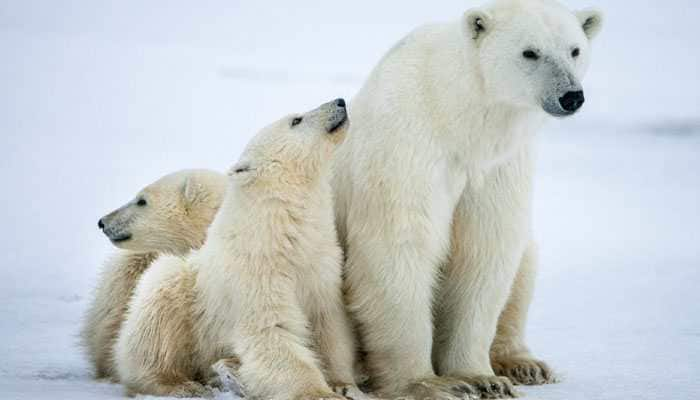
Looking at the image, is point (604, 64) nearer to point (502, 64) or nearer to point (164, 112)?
point (164, 112)

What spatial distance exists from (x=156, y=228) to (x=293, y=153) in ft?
3.04

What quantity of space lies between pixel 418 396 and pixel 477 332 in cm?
46

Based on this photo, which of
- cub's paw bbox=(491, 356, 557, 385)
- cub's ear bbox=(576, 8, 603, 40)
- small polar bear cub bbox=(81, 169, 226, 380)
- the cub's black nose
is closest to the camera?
the cub's black nose

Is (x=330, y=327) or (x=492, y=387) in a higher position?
(x=330, y=327)

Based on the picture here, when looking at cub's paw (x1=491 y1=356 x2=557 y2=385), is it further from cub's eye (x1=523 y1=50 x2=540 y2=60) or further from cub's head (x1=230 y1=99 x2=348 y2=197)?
cub's eye (x1=523 y1=50 x2=540 y2=60)

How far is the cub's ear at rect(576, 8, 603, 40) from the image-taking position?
15.5ft

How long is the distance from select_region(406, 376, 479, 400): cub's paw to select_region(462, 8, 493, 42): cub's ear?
1382 millimetres

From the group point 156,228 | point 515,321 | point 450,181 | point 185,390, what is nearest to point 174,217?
point 156,228

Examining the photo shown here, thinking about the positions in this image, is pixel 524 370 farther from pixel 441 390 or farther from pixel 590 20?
pixel 590 20

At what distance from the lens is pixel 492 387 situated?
4.62 m

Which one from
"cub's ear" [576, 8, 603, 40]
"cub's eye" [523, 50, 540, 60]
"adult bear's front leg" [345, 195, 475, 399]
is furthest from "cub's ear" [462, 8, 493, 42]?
"adult bear's front leg" [345, 195, 475, 399]

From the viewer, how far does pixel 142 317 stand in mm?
4602

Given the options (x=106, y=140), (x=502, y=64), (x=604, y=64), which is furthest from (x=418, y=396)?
(x=604, y=64)

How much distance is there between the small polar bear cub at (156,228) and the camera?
203 inches
